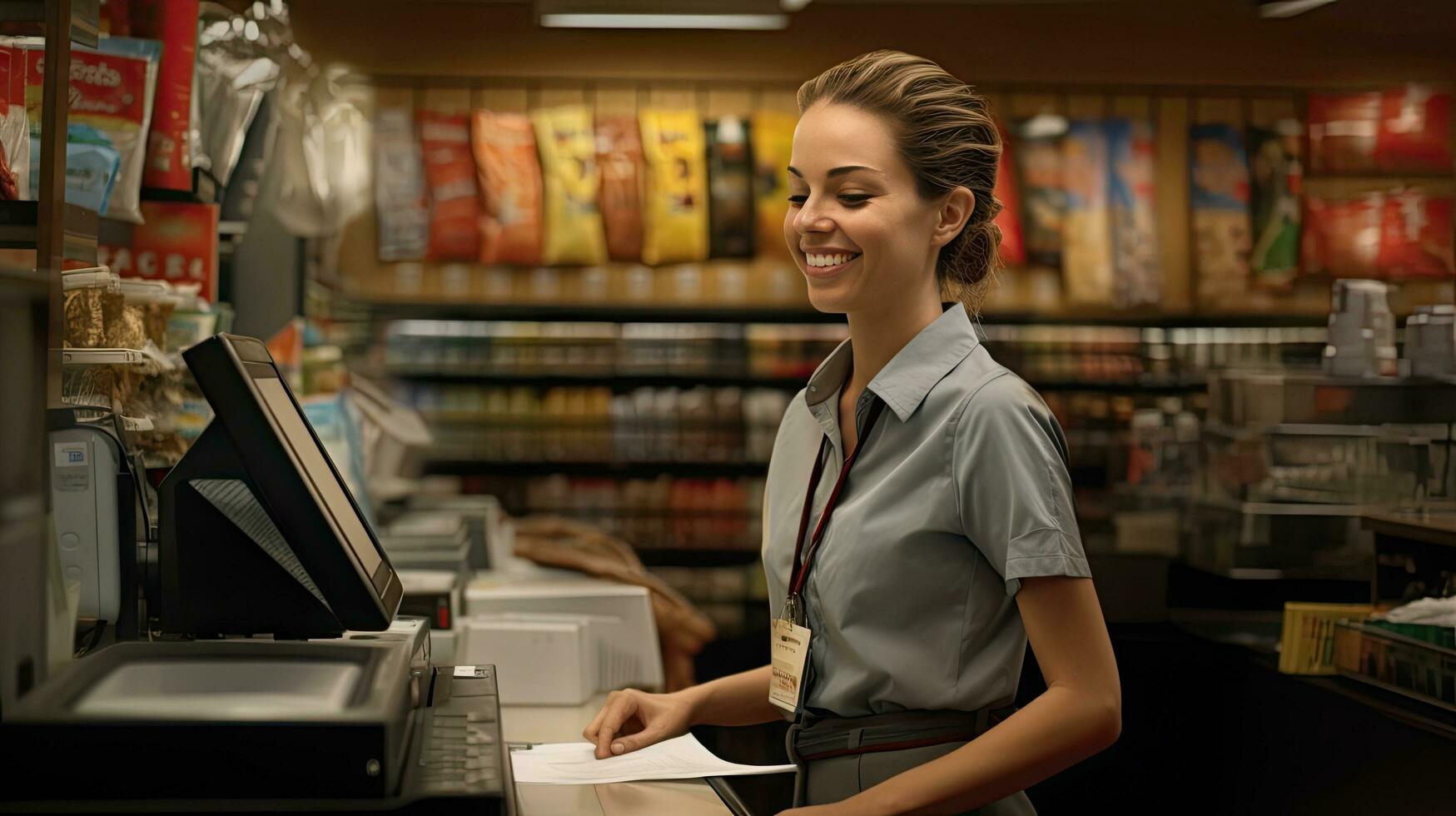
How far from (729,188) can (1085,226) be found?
163 centimetres

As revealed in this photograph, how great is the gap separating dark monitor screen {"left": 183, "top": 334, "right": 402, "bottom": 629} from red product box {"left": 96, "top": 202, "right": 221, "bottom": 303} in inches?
50.4

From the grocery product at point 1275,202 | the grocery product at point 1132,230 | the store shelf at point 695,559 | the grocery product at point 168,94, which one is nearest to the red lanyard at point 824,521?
the grocery product at point 168,94

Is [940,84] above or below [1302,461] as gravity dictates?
above

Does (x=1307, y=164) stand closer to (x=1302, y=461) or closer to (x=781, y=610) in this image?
(x=1302, y=461)

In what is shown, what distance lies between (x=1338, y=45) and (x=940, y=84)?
18.2 ft

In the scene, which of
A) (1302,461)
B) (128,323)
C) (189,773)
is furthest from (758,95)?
(189,773)

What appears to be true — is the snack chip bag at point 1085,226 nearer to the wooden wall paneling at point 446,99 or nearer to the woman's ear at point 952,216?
the wooden wall paneling at point 446,99

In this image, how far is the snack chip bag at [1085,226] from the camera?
588 cm

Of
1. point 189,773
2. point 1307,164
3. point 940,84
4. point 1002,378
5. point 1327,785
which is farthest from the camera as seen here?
point 1307,164

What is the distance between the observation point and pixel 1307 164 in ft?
19.2

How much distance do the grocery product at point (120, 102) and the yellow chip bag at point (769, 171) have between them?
390cm

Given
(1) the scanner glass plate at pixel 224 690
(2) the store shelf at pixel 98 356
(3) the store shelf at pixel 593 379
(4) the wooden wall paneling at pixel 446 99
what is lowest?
(1) the scanner glass plate at pixel 224 690

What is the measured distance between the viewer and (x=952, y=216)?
1.39 meters

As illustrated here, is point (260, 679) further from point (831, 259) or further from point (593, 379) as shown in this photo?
point (593, 379)
